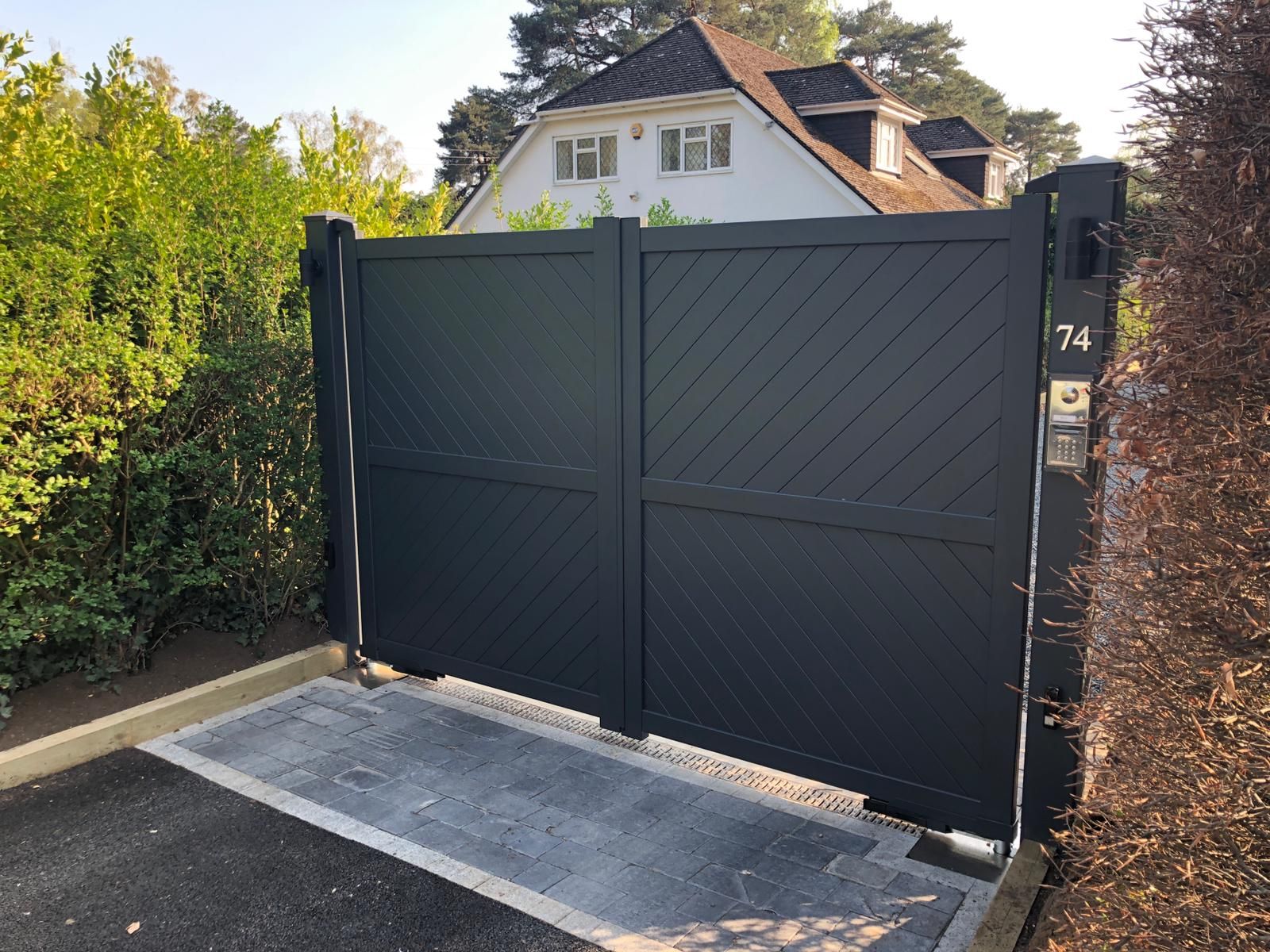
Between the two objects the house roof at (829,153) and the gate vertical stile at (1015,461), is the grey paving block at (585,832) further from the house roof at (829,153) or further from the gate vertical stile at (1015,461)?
the house roof at (829,153)

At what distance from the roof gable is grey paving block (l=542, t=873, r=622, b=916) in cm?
1942

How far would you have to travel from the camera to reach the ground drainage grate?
151 inches

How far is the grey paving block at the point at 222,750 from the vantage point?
4305 mm

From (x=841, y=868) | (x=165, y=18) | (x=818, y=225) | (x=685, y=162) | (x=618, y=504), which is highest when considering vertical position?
(x=165, y=18)

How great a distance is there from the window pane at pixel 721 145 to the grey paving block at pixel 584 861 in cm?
1882

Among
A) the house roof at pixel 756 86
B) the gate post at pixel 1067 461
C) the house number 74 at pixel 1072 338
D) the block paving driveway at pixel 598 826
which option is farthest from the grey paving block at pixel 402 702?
the house roof at pixel 756 86

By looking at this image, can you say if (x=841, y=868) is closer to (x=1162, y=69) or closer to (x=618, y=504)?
(x=618, y=504)

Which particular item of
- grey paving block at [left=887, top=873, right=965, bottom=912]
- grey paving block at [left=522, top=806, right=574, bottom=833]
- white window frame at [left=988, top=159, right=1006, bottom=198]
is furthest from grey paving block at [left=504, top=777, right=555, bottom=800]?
white window frame at [left=988, top=159, right=1006, bottom=198]

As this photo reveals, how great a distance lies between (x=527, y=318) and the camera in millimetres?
4430

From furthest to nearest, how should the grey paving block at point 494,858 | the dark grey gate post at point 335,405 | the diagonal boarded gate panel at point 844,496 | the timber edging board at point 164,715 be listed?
the dark grey gate post at point 335,405
the timber edging board at point 164,715
the grey paving block at point 494,858
the diagonal boarded gate panel at point 844,496

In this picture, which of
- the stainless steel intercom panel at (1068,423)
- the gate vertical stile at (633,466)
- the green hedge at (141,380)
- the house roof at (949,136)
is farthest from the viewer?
the house roof at (949,136)

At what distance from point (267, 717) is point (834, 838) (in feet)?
9.21

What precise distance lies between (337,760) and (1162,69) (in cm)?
393

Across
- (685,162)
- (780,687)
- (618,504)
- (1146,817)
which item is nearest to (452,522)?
(618,504)
